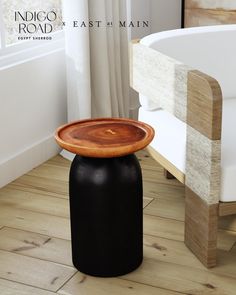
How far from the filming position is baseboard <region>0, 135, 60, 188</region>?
2.76 meters

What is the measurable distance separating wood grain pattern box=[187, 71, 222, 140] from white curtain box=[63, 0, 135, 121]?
107 centimetres

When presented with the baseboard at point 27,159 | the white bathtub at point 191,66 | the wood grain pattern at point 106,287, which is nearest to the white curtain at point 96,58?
the baseboard at point 27,159

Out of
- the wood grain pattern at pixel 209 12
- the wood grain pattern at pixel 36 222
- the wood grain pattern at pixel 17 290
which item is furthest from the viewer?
the wood grain pattern at pixel 209 12

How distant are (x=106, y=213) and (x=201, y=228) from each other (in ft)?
1.08

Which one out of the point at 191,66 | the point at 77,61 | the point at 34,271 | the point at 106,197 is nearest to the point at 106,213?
the point at 106,197

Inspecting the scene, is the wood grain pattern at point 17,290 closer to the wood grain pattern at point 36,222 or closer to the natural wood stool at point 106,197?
the natural wood stool at point 106,197

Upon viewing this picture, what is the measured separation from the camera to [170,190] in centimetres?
268

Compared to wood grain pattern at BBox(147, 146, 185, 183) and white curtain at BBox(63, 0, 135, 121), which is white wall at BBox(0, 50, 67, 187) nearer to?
white curtain at BBox(63, 0, 135, 121)

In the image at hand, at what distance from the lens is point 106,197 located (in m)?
1.92

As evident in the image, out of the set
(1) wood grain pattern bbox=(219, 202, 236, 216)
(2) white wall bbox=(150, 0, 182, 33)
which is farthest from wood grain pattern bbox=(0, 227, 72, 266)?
(2) white wall bbox=(150, 0, 182, 33)

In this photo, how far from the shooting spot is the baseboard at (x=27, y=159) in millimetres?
2764

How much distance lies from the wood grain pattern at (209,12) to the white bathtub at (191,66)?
23.1 inches

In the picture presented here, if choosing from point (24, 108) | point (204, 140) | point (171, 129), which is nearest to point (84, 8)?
point (24, 108)

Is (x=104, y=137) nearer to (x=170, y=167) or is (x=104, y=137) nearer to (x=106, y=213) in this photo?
(x=106, y=213)
